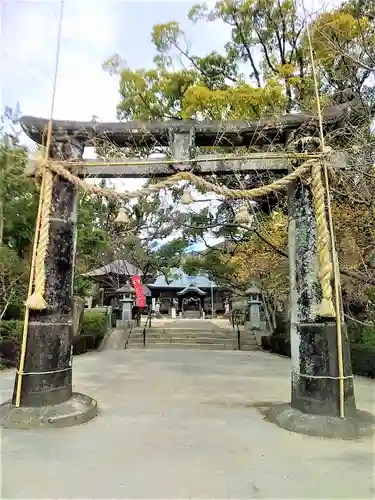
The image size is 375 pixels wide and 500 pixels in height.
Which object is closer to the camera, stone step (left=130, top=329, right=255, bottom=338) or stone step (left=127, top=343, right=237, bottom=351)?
stone step (left=127, top=343, right=237, bottom=351)

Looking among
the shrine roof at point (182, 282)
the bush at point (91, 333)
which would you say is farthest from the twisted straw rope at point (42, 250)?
the shrine roof at point (182, 282)

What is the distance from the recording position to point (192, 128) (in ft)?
16.5

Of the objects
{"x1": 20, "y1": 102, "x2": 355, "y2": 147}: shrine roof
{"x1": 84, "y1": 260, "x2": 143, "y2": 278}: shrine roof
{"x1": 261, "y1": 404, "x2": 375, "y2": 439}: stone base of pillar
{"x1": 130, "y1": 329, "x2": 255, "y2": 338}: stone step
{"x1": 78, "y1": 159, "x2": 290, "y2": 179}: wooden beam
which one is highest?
{"x1": 84, "y1": 260, "x2": 143, "y2": 278}: shrine roof

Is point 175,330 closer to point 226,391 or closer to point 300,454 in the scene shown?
point 226,391

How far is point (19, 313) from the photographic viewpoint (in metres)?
11.5

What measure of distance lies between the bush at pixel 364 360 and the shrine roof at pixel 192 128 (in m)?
5.70

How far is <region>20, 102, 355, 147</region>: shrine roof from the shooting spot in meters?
4.95

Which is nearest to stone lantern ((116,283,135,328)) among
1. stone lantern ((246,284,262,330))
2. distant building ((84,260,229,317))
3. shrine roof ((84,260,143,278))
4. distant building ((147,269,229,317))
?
shrine roof ((84,260,143,278))

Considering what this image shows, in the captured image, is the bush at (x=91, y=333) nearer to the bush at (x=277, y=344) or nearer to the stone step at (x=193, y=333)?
the stone step at (x=193, y=333)

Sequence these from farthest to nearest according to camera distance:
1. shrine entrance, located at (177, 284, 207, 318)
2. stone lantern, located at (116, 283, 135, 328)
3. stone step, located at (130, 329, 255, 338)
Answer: shrine entrance, located at (177, 284, 207, 318) < stone lantern, located at (116, 283, 135, 328) < stone step, located at (130, 329, 255, 338)

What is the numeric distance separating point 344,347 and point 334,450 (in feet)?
3.61

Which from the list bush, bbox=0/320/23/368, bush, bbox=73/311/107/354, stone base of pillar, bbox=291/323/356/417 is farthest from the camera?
bush, bbox=73/311/107/354

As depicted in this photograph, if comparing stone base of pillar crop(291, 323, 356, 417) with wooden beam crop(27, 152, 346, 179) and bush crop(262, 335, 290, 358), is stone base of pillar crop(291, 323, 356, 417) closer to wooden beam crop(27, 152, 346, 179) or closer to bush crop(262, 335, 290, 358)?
wooden beam crop(27, 152, 346, 179)

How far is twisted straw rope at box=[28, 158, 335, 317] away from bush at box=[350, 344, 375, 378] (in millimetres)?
5307
